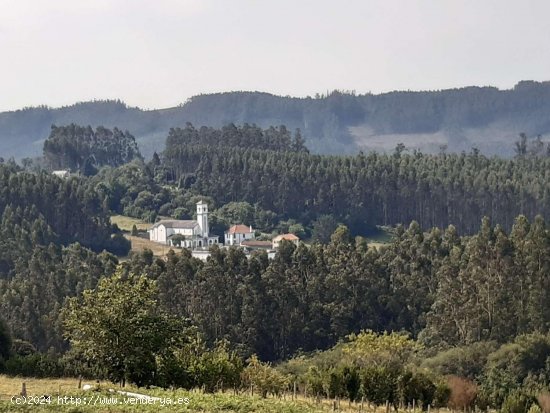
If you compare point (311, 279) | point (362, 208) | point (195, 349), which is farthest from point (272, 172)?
point (195, 349)

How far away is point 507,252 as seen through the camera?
82688 millimetres

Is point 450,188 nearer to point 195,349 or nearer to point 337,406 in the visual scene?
point 195,349

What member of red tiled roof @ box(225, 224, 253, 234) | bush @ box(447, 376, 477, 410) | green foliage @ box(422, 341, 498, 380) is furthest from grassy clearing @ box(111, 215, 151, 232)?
bush @ box(447, 376, 477, 410)

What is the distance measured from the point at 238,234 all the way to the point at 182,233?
7.96 m

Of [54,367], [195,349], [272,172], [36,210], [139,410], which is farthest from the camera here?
[272,172]

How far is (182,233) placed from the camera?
460 feet

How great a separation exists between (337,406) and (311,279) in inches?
2017

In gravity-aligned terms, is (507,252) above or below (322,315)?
above

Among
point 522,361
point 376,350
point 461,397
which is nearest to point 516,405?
point 461,397

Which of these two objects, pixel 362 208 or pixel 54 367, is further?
pixel 362 208

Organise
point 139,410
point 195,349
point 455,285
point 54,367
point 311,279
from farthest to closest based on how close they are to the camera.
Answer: point 311,279 → point 455,285 → point 195,349 → point 54,367 → point 139,410

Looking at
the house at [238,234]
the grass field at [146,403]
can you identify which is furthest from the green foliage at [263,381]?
the house at [238,234]

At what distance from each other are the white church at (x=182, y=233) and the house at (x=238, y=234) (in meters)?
2.18

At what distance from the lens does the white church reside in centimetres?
13775
